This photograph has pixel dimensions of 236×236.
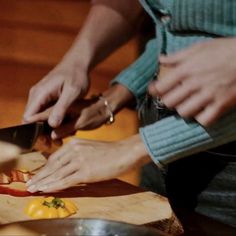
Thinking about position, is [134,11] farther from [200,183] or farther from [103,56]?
[200,183]

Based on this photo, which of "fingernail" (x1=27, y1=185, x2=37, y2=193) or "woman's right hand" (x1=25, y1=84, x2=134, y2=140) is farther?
"woman's right hand" (x1=25, y1=84, x2=134, y2=140)

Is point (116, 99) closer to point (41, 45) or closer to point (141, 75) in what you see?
point (141, 75)

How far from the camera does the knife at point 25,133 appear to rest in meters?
1.08

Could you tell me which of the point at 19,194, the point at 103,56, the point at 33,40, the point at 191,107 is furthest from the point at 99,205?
the point at 33,40

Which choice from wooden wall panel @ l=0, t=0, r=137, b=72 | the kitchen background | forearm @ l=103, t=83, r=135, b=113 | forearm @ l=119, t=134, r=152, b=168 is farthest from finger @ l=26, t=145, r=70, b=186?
wooden wall panel @ l=0, t=0, r=137, b=72

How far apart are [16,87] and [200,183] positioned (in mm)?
1271

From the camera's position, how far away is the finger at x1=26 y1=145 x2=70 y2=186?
1030mm

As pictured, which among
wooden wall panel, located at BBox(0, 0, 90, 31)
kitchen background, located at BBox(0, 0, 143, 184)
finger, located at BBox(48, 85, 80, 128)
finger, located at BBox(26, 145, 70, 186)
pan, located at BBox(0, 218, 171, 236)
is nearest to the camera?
pan, located at BBox(0, 218, 171, 236)

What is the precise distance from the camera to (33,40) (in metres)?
2.39

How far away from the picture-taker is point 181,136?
0.94 metres

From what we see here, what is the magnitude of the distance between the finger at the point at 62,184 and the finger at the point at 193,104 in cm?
24

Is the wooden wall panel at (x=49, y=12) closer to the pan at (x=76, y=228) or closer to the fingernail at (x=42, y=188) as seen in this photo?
the fingernail at (x=42, y=188)

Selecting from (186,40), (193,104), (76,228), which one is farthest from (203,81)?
(76,228)

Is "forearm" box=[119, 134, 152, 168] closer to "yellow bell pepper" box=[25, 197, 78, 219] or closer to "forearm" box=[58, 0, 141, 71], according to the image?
"yellow bell pepper" box=[25, 197, 78, 219]
